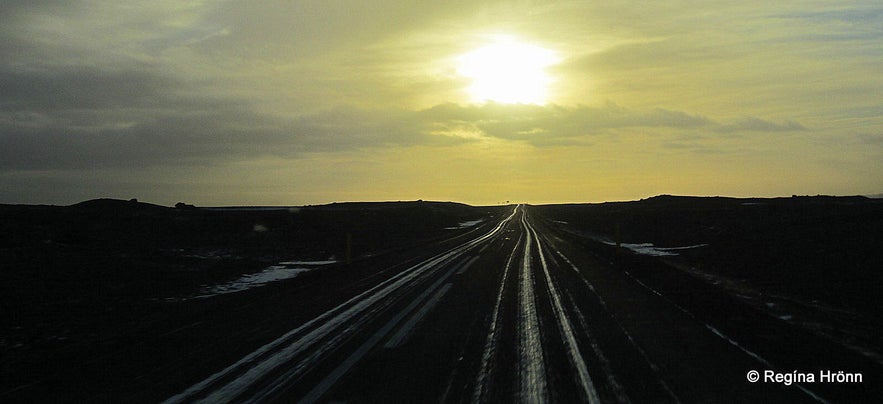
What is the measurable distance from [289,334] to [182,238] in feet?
107

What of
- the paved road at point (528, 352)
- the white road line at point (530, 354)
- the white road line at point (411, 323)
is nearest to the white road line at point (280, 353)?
the paved road at point (528, 352)

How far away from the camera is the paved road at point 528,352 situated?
6617 millimetres

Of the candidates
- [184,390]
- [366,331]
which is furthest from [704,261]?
[184,390]

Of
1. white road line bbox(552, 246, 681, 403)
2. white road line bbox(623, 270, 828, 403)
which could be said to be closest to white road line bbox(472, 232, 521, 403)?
white road line bbox(552, 246, 681, 403)

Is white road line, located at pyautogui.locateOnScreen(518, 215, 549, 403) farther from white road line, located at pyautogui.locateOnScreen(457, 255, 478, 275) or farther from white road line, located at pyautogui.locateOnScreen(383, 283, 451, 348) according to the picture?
white road line, located at pyautogui.locateOnScreen(457, 255, 478, 275)

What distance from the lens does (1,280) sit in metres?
17.4

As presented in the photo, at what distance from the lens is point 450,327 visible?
10727mm

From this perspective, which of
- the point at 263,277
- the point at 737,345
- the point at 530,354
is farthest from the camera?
the point at 263,277

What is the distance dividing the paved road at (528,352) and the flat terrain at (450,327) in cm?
4

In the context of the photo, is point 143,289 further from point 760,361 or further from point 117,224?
point 117,224

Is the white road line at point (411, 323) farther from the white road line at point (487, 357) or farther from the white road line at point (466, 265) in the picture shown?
the white road line at point (466, 265)

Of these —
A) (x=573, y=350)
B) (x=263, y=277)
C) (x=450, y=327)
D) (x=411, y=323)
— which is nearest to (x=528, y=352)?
(x=573, y=350)

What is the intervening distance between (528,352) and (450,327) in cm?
236

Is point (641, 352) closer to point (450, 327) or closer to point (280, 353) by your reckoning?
point (450, 327)
